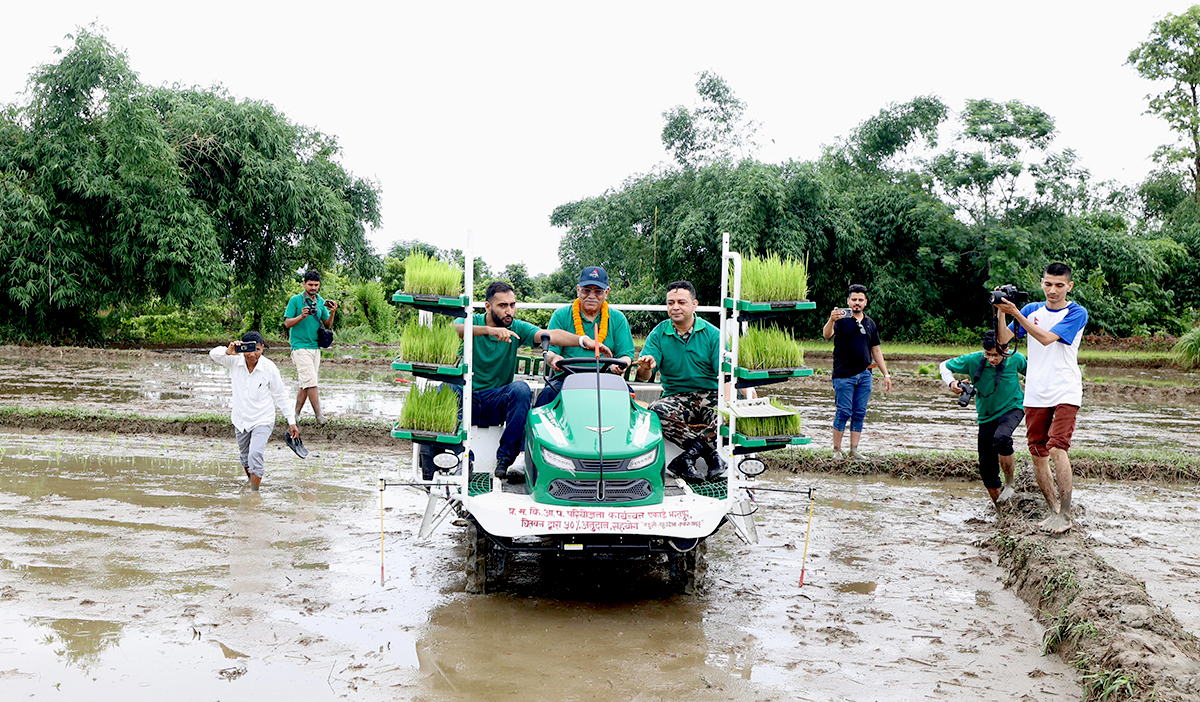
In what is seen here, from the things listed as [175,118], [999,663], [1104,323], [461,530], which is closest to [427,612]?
[461,530]

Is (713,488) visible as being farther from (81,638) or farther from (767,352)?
(81,638)

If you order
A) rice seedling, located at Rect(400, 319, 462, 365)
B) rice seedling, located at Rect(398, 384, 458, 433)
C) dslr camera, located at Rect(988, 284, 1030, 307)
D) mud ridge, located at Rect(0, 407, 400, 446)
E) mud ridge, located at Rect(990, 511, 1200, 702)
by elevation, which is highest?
dslr camera, located at Rect(988, 284, 1030, 307)

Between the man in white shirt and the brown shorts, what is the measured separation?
247 inches

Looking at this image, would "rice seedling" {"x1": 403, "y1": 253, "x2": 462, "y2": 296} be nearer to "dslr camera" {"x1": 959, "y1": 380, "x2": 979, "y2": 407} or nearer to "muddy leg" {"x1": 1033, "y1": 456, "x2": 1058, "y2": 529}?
"dslr camera" {"x1": 959, "y1": 380, "x2": 979, "y2": 407}

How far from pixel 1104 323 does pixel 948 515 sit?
2629cm

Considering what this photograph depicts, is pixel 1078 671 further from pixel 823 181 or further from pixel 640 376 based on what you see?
pixel 823 181

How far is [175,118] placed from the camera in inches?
934

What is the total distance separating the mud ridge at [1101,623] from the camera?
157 inches

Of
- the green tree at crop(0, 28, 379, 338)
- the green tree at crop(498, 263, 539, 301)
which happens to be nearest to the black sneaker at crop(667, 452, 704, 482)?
the green tree at crop(0, 28, 379, 338)

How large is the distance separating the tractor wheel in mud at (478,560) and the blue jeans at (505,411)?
66cm

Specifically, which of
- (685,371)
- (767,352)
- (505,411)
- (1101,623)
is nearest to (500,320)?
(505,411)

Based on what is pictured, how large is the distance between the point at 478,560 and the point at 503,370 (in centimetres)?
151

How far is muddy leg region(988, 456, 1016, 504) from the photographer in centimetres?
805

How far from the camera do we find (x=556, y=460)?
530 cm
